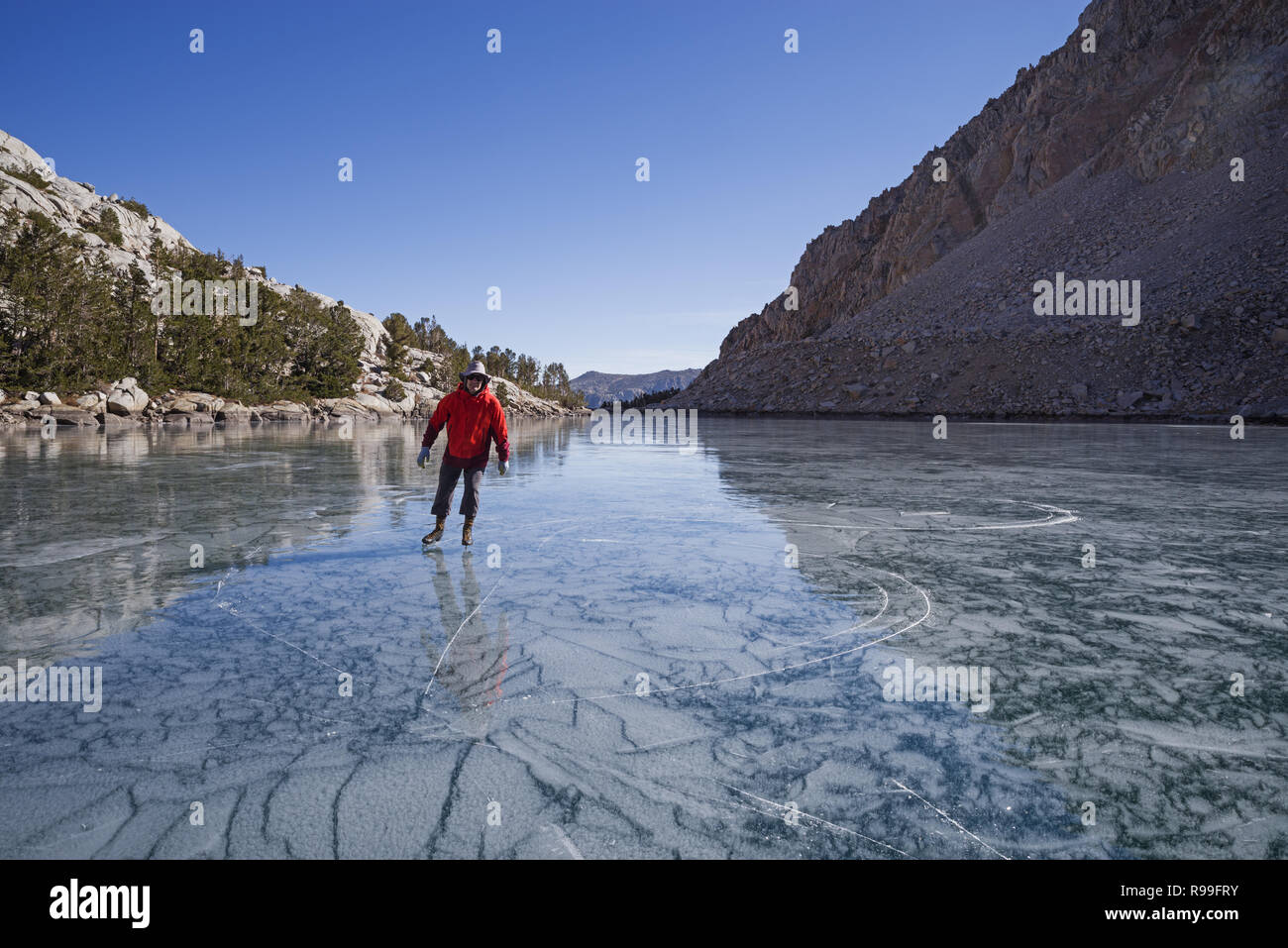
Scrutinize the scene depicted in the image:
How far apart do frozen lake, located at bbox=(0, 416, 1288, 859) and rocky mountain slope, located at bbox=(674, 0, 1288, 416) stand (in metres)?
44.9

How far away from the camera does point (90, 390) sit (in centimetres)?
4750

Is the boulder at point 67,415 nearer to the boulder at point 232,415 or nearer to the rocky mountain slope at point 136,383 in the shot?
the rocky mountain slope at point 136,383

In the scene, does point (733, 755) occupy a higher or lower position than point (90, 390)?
lower

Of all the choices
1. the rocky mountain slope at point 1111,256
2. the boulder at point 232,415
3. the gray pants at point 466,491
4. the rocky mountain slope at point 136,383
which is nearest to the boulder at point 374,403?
the rocky mountain slope at point 136,383

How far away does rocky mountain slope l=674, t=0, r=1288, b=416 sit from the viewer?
45.8 meters

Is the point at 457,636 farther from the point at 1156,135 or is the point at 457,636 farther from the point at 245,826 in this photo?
the point at 1156,135

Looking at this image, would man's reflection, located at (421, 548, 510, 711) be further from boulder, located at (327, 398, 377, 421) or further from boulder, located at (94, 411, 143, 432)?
boulder, located at (327, 398, 377, 421)

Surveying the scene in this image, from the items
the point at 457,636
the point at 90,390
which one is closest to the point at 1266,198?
the point at 457,636

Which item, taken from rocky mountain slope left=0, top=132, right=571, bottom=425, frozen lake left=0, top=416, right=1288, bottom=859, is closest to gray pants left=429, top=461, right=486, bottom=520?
frozen lake left=0, top=416, right=1288, bottom=859

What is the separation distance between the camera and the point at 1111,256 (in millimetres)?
58000

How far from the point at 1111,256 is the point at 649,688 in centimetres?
6793
